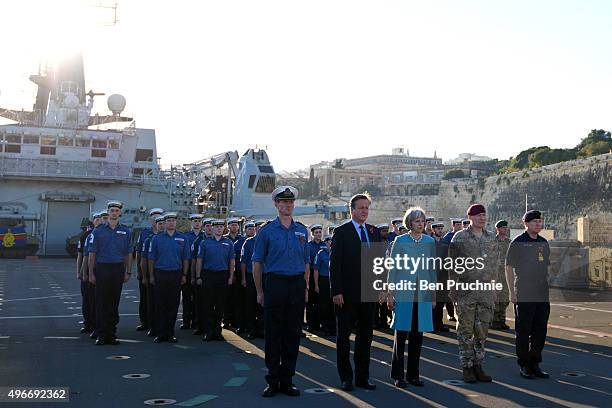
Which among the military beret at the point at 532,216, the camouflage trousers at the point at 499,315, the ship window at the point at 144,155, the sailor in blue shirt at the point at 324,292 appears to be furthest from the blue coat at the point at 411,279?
the ship window at the point at 144,155

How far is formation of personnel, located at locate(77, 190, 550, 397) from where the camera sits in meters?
6.13

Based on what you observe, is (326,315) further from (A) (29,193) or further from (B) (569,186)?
(B) (569,186)

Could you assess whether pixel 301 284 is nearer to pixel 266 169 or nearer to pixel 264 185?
pixel 264 185

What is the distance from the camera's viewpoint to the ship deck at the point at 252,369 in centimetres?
564

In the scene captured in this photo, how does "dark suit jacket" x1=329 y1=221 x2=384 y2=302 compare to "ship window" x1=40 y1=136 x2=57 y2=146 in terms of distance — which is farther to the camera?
"ship window" x1=40 y1=136 x2=57 y2=146

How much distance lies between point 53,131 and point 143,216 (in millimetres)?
6883

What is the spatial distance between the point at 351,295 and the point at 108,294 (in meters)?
4.10

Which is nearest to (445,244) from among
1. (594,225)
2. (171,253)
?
(171,253)

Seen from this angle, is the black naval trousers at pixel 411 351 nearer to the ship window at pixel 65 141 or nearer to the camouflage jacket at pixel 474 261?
the camouflage jacket at pixel 474 261

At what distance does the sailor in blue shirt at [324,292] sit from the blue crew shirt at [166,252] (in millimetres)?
2123

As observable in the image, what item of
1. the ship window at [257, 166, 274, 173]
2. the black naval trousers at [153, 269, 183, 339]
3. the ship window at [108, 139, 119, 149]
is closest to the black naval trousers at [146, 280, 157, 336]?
the black naval trousers at [153, 269, 183, 339]

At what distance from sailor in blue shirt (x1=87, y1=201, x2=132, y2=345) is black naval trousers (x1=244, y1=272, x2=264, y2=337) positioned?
76.4 inches

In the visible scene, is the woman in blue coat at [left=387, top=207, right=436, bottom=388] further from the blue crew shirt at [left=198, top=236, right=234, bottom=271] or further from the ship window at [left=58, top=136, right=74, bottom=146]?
the ship window at [left=58, top=136, right=74, bottom=146]

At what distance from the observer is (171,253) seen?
9289 millimetres
